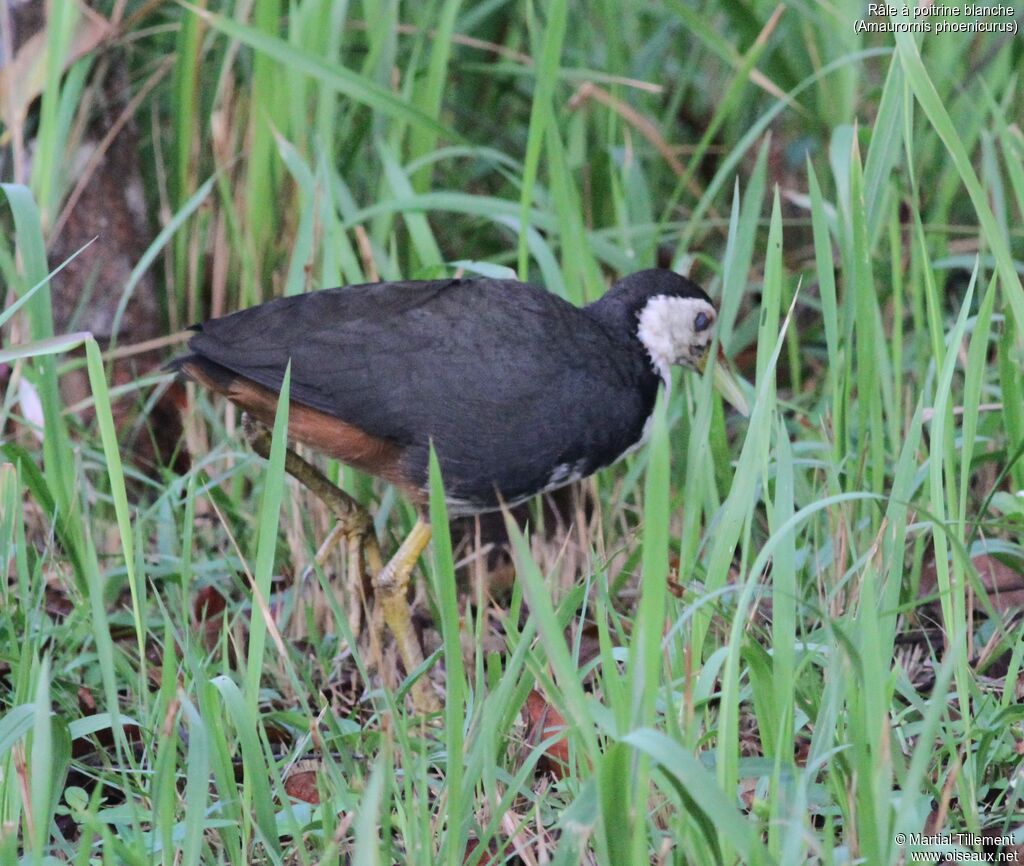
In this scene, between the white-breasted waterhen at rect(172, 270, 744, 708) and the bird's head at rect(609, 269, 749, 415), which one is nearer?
the white-breasted waterhen at rect(172, 270, 744, 708)

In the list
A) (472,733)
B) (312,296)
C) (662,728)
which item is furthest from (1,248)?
(662,728)

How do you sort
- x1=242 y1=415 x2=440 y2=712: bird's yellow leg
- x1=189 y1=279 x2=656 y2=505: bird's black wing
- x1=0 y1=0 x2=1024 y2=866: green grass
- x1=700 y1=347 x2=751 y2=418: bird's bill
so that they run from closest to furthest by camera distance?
x1=0 y1=0 x2=1024 y2=866: green grass
x1=189 y1=279 x2=656 y2=505: bird's black wing
x1=242 y1=415 x2=440 y2=712: bird's yellow leg
x1=700 y1=347 x2=751 y2=418: bird's bill

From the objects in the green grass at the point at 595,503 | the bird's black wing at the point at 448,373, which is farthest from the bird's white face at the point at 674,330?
the bird's black wing at the point at 448,373

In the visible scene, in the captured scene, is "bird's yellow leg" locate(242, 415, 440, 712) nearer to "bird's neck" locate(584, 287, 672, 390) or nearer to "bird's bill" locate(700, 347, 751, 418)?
"bird's neck" locate(584, 287, 672, 390)

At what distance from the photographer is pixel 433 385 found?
9.59 ft

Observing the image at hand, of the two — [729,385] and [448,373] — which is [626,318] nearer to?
[729,385]

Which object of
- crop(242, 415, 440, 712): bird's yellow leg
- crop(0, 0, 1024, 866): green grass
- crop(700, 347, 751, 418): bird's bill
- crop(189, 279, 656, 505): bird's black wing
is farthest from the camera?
crop(700, 347, 751, 418): bird's bill

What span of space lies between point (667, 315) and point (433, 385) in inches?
25.8

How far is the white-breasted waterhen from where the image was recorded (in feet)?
9.56

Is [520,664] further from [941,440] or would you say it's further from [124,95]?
[124,95]

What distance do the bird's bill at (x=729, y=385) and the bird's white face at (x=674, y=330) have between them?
0.05 meters

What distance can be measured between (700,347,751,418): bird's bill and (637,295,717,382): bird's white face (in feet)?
0.17

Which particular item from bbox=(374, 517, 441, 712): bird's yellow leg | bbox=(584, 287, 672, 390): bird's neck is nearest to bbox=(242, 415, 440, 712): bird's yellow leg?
bbox=(374, 517, 441, 712): bird's yellow leg

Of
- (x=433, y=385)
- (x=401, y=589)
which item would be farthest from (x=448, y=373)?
(x=401, y=589)
